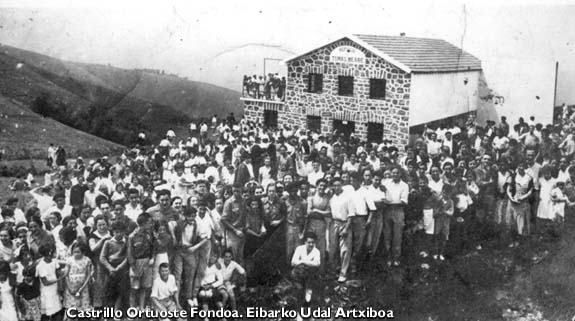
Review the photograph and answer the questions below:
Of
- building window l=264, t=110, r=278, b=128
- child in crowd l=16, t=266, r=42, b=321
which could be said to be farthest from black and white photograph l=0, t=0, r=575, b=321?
building window l=264, t=110, r=278, b=128

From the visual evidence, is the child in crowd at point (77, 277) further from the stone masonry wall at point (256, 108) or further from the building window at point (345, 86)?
the stone masonry wall at point (256, 108)

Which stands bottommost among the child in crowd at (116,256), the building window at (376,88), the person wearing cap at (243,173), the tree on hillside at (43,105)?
the child in crowd at (116,256)

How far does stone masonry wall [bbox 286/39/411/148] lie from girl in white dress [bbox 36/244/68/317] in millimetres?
10321

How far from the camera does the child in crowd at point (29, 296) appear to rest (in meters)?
6.12

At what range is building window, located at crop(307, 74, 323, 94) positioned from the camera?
15.9 metres

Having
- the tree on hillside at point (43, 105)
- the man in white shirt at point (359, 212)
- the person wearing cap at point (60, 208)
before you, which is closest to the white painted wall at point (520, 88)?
the man in white shirt at point (359, 212)

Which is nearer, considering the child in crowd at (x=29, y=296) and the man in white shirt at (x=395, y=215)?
the child in crowd at (x=29, y=296)

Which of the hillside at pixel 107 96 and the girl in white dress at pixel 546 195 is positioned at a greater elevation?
the hillside at pixel 107 96

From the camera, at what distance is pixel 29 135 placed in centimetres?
1303

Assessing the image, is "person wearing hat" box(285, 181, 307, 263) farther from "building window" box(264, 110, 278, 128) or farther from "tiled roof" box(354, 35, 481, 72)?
"building window" box(264, 110, 278, 128)

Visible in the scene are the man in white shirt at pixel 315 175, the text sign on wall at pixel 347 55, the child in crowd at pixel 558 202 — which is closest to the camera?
the child in crowd at pixel 558 202

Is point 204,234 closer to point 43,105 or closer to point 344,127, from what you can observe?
point 344,127

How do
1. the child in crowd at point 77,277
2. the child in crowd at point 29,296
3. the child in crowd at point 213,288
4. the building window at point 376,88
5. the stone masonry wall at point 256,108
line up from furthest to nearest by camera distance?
the stone masonry wall at point 256,108, the building window at point 376,88, the child in crowd at point 213,288, the child in crowd at point 77,277, the child in crowd at point 29,296

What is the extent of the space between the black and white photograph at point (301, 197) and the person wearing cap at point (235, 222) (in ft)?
0.07
